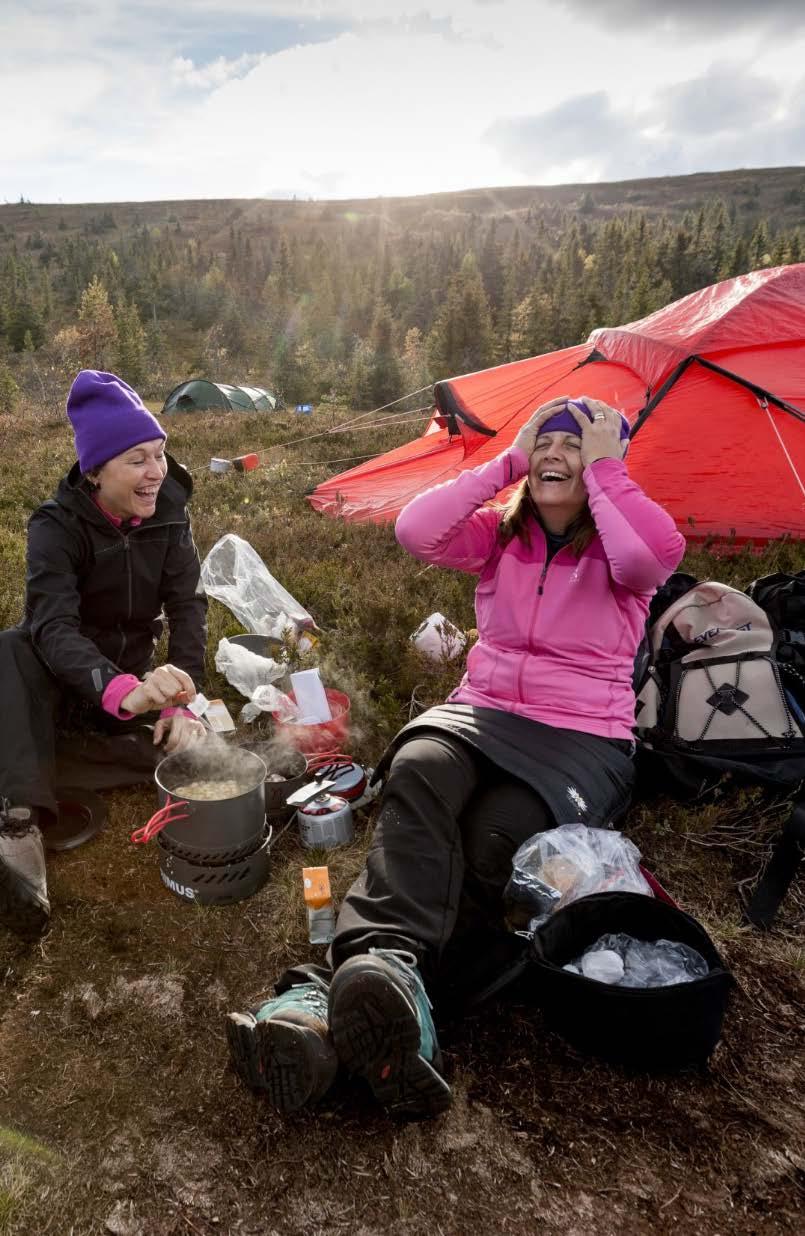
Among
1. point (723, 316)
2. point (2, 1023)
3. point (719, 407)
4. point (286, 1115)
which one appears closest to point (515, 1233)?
point (286, 1115)

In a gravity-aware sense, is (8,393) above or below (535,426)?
below

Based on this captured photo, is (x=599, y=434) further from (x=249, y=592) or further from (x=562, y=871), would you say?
(x=249, y=592)

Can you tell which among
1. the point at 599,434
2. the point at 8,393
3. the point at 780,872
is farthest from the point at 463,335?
the point at 780,872

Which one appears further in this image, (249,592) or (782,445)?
(782,445)

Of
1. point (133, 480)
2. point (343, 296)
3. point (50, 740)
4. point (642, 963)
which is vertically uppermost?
point (343, 296)

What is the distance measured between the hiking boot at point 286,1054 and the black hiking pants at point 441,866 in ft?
0.75

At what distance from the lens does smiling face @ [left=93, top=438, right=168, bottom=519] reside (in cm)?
305

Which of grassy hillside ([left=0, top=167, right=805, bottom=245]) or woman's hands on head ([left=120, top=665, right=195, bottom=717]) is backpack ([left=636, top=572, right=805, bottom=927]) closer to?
woman's hands on head ([left=120, top=665, right=195, bottom=717])

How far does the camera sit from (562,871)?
2334mm

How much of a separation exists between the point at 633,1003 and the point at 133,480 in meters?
2.62

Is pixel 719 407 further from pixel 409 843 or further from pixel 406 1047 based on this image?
pixel 406 1047

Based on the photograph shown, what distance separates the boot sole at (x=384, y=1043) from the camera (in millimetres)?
1803

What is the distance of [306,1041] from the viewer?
1.85 m

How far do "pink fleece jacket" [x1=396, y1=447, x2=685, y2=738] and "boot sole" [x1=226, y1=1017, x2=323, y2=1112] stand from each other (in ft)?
4.61
